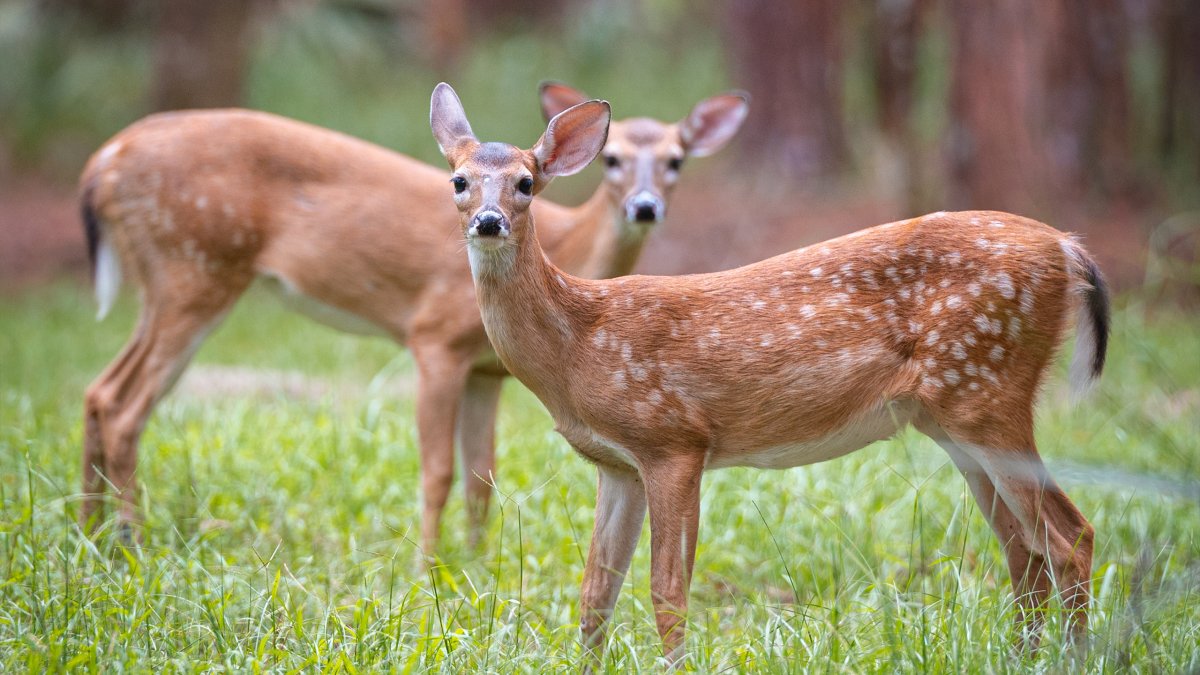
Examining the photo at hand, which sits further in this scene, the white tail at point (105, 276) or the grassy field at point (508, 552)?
the white tail at point (105, 276)

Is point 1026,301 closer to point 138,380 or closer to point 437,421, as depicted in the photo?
point 437,421

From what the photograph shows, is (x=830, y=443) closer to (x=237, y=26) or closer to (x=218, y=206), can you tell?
(x=218, y=206)

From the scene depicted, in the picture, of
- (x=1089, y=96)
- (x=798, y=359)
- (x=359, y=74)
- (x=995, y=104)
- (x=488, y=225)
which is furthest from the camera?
(x=359, y=74)

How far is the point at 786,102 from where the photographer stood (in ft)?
44.2

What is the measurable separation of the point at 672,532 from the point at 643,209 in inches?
72.7

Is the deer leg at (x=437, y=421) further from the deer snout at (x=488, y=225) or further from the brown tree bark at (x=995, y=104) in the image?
the brown tree bark at (x=995, y=104)

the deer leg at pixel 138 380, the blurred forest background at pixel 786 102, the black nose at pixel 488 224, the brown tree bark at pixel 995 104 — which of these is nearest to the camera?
the black nose at pixel 488 224

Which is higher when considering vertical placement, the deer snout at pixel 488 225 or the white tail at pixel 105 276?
the deer snout at pixel 488 225

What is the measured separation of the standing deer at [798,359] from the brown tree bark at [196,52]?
384 inches

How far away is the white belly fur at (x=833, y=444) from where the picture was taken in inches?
150

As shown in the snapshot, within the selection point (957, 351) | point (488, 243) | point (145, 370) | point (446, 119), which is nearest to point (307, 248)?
point (145, 370)

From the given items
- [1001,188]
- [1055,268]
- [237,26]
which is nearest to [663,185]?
[1055,268]

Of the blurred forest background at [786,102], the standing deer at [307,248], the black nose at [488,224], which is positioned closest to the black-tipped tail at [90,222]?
the standing deer at [307,248]

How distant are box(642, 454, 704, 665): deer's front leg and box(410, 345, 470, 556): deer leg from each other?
5.51ft
